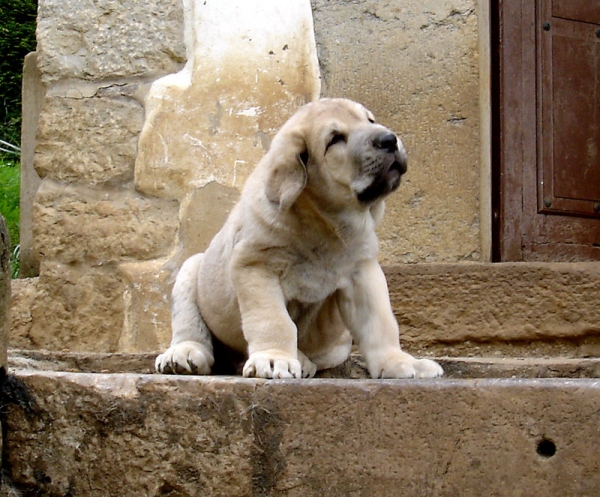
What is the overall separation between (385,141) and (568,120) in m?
2.49

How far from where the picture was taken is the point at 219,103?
437cm

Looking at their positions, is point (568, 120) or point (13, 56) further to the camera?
point (13, 56)

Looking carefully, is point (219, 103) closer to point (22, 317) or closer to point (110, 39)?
point (110, 39)

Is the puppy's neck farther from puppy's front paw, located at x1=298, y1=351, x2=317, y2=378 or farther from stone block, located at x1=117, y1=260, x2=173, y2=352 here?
stone block, located at x1=117, y1=260, x2=173, y2=352

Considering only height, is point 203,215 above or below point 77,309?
above

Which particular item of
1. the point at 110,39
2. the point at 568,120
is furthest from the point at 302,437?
the point at 568,120

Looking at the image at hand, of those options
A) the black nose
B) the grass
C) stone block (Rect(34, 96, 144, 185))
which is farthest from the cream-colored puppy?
the grass

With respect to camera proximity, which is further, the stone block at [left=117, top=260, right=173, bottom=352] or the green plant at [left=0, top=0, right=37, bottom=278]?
the green plant at [left=0, top=0, right=37, bottom=278]

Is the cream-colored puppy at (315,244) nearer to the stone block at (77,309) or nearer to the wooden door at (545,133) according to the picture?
the stone block at (77,309)

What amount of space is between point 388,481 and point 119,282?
7.61 ft

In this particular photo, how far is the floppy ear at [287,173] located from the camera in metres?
2.88

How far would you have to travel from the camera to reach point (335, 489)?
87.4 inches

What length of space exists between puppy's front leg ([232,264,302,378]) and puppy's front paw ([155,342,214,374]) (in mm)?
262

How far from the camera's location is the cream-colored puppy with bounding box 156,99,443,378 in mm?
2871
